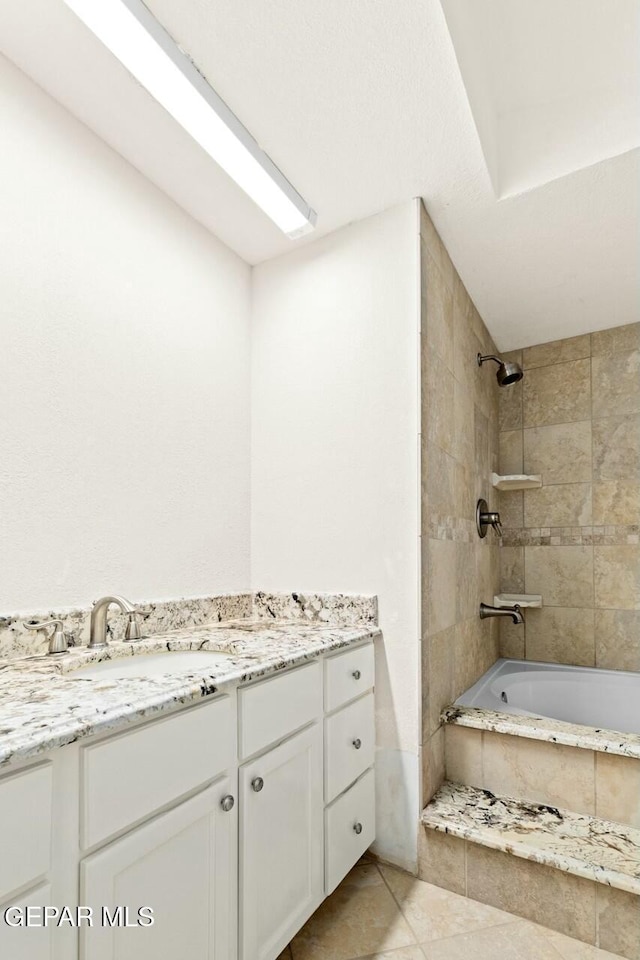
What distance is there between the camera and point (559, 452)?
3131 mm

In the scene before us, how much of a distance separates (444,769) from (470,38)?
7.94 ft

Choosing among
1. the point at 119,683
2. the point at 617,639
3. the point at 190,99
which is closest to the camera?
the point at 119,683

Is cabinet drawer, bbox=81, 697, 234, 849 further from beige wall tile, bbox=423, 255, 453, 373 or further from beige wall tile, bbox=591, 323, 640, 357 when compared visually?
beige wall tile, bbox=591, 323, 640, 357

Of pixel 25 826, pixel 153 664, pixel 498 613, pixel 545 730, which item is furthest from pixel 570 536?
pixel 25 826

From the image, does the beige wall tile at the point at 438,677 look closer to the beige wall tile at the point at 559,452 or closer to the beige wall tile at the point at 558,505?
the beige wall tile at the point at 558,505

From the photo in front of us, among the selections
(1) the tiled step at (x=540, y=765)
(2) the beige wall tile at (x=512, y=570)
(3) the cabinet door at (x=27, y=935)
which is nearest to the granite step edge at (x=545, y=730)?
(1) the tiled step at (x=540, y=765)

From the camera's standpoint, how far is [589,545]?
2992 millimetres

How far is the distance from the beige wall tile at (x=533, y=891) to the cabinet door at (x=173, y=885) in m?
0.88

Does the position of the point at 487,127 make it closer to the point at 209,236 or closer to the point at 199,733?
the point at 209,236

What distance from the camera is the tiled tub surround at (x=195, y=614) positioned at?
1.36 m

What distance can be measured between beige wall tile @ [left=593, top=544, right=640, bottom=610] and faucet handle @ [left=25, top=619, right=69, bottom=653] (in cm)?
272

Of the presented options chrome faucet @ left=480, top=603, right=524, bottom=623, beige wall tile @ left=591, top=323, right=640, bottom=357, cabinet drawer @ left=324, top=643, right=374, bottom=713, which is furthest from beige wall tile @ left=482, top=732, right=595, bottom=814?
beige wall tile @ left=591, top=323, right=640, bottom=357

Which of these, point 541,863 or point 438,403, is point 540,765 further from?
point 438,403

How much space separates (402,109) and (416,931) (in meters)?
2.41
